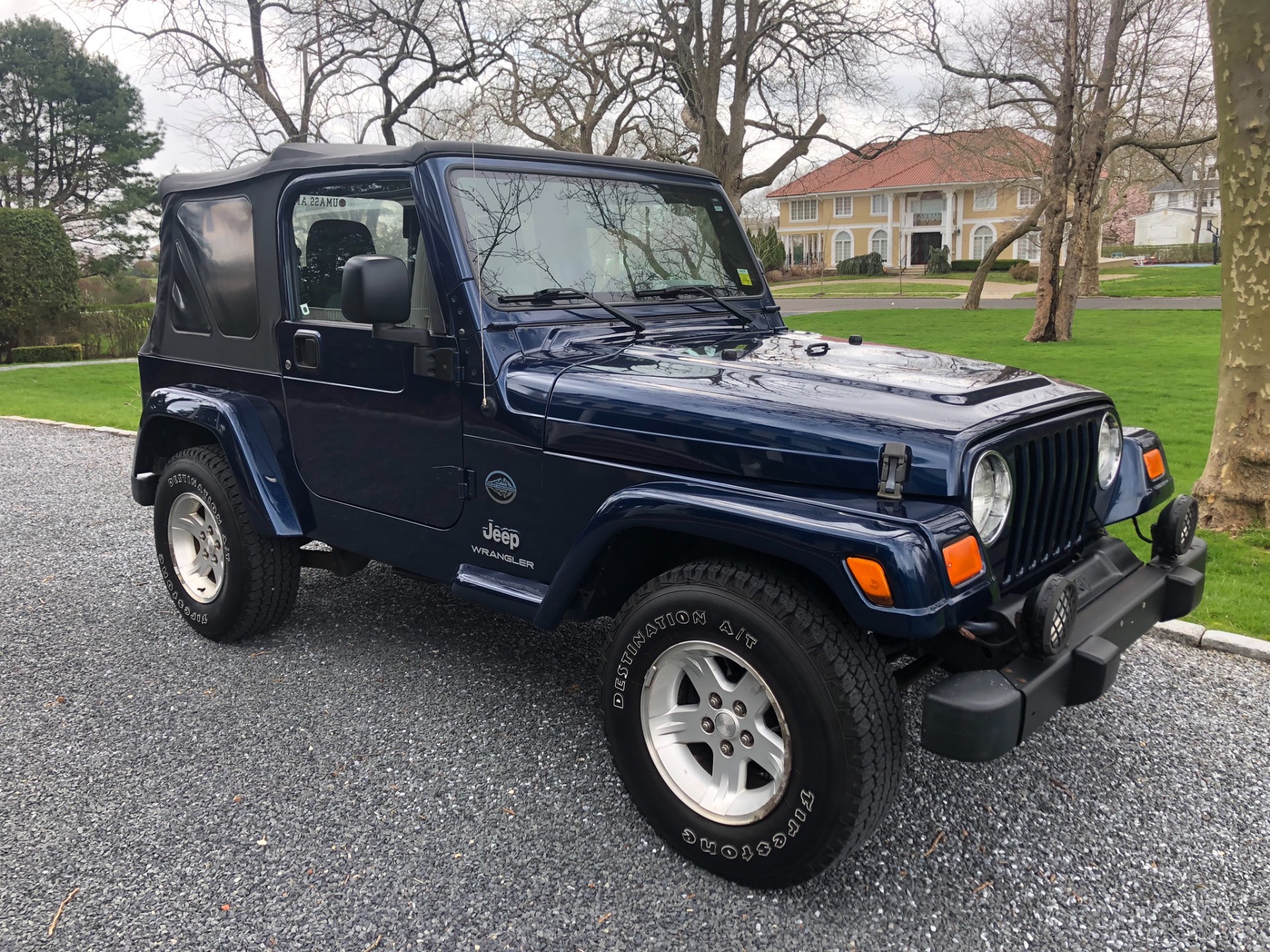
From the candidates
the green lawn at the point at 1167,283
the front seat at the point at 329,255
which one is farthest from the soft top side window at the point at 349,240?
the green lawn at the point at 1167,283

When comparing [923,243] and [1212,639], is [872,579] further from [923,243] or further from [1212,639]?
[923,243]

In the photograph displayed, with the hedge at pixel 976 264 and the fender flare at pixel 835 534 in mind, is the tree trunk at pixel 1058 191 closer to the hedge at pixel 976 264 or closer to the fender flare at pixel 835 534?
the fender flare at pixel 835 534

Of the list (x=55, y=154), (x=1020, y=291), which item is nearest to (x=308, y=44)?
(x=55, y=154)

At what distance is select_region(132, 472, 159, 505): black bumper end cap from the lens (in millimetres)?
4555

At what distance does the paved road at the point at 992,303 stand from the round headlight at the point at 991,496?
21947mm

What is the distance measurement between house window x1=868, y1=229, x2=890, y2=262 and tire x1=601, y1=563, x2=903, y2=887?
5723cm

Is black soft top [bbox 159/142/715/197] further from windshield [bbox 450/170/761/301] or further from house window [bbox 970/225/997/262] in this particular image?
house window [bbox 970/225/997/262]

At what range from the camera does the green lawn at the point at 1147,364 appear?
4.75 metres

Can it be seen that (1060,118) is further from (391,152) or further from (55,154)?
(55,154)

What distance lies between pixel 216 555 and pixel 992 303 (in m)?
27.1

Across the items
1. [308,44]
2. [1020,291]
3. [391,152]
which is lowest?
[1020,291]

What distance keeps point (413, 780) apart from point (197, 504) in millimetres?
1889

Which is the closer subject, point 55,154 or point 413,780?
point 413,780

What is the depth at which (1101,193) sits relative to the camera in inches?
1366
